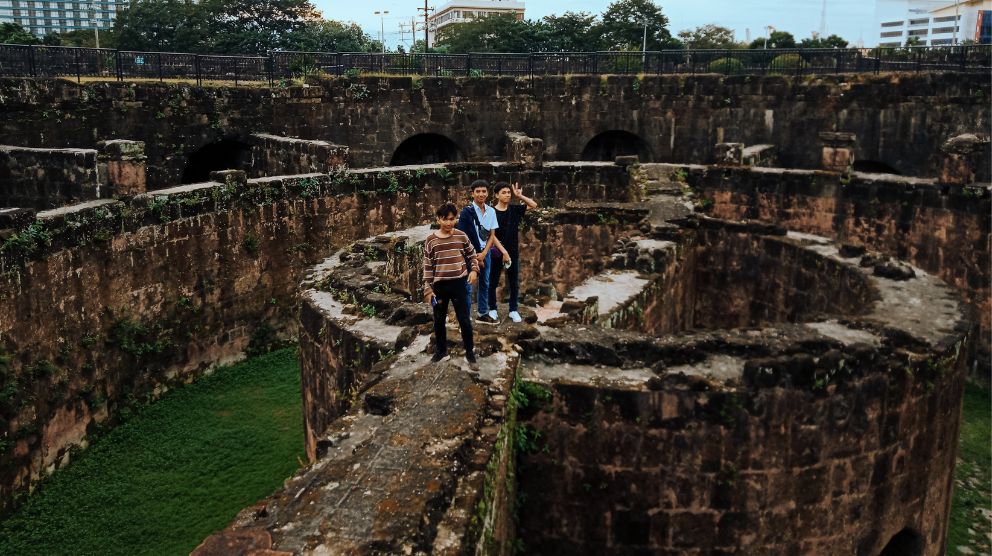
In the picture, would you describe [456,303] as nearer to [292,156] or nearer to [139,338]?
[139,338]

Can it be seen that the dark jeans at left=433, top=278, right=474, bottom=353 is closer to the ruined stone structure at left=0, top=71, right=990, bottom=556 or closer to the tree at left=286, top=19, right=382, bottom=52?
the ruined stone structure at left=0, top=71, right=990, bottom=556

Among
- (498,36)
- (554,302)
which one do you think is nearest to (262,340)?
(554,302)

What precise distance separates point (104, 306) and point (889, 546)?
958cm

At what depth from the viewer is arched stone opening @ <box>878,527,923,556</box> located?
7633 millimetres

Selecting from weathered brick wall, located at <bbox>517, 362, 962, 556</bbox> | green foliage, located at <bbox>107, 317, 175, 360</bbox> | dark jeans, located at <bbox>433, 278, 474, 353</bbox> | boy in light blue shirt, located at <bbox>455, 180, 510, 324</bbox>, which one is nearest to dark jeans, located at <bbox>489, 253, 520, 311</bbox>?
boy in light blue shirt, located at <bbox>455, 180, 510, 324</bbox>

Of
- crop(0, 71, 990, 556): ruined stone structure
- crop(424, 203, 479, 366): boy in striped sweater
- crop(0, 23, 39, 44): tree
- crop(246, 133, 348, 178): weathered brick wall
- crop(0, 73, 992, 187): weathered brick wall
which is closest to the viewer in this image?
crop(0, 71, 990, 556): ruined stone structure

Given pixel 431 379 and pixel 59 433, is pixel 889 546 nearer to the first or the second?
pixel 431 379

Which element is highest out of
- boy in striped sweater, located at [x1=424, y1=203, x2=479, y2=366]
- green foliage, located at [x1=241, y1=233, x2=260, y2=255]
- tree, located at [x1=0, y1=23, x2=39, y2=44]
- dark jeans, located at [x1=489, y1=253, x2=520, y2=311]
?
tree, located at [x1=0, y1=23, x2=39, y2=44]

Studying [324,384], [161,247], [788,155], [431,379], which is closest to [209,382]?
[161,247]

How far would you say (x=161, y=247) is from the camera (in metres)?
12.6

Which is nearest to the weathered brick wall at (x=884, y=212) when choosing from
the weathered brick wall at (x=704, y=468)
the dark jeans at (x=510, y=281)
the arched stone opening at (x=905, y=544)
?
the arched stone opening at (x=905, y=544)

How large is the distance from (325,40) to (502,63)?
1147 inches

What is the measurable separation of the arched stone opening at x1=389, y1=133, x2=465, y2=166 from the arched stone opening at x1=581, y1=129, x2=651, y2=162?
3.46 meters

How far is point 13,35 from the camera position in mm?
28875
